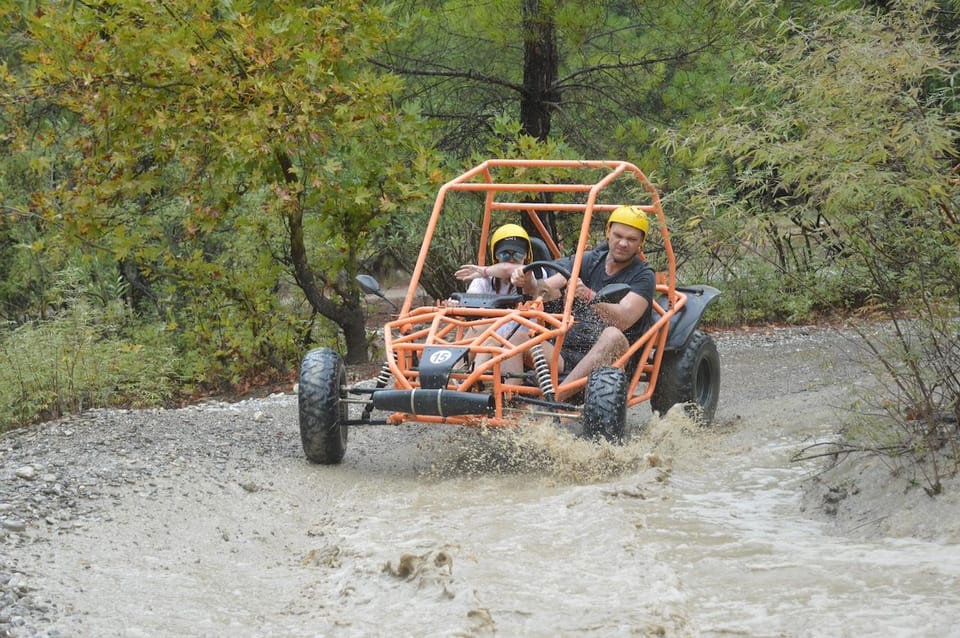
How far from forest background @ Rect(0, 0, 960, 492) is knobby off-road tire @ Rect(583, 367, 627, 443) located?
1191 millimetres

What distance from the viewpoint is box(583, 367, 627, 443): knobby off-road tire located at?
20.8ft

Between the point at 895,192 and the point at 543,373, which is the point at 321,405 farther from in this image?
the point at 895,192

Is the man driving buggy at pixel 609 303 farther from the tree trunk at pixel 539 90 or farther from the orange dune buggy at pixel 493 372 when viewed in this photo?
the tree trunk at pixel 539 90

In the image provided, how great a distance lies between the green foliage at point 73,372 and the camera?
8.93 metres

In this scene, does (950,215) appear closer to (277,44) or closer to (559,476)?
(559,476)

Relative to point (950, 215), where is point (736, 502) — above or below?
below

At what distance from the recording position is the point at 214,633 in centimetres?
407

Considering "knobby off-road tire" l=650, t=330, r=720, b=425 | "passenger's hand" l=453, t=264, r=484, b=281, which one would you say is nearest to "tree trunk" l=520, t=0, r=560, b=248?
"knobby off-road tire" l=650, t=330, r=720, b=425

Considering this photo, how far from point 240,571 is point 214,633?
852mm

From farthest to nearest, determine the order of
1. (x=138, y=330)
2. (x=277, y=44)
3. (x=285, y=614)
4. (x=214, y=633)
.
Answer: (x=138, y=330)
(x=277, y=44)
(x=285, y=614)
(x=214, y=633)

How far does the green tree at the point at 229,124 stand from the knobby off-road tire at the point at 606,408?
387 cm

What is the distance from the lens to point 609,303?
23.8ft

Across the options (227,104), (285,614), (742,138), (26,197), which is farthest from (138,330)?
(285,614)

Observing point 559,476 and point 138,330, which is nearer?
point 559,476
